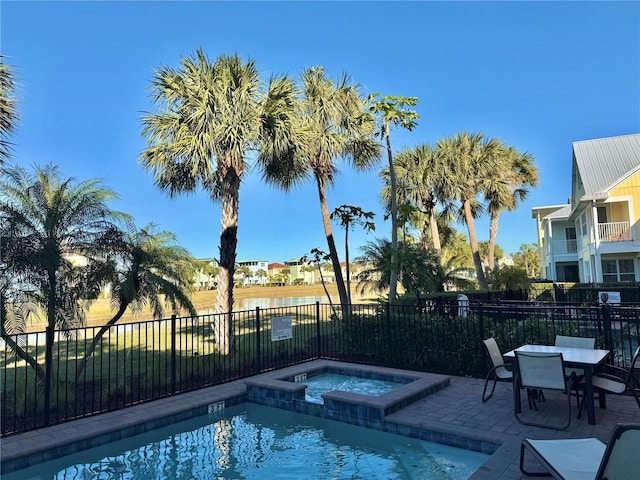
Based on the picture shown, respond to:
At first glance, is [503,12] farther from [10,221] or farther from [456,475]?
[10,221]

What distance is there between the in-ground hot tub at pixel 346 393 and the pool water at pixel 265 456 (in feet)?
0.69

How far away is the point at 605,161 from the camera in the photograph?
22.1 meters

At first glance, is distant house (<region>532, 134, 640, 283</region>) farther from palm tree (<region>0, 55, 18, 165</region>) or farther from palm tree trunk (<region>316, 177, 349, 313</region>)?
palm tree (<region>0, 55, 18, 165</region>)

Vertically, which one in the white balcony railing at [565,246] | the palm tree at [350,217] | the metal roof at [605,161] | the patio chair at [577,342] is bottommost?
the patio chair at [577,342]

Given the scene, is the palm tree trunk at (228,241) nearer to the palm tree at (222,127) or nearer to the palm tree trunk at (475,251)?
the palm tree at (222,127)

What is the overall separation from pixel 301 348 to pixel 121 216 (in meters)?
5.16

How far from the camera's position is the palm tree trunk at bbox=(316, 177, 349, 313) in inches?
→ 566

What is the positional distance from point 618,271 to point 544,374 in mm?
20225

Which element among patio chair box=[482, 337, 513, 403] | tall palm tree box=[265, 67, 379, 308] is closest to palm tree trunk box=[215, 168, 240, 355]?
tall palm tree box=[265, 67, 379, 308]

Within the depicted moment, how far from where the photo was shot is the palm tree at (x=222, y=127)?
9.09 metres

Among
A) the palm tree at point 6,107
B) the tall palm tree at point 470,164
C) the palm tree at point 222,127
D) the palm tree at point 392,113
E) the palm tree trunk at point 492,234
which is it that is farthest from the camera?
the palm tree trunk at point 492,234

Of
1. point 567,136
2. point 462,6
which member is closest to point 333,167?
point 462,6

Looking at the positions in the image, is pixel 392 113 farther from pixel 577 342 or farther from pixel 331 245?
pixel 577 342

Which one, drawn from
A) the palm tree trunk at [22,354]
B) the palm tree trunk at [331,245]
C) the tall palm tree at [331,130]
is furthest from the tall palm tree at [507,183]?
the palm tree trunk at [22,354]
